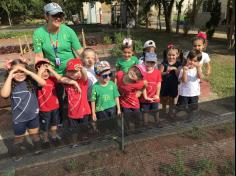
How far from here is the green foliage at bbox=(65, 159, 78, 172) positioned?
11.4 feet

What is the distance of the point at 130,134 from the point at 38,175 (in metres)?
1.04

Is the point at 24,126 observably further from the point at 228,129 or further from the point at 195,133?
the point at 228,129

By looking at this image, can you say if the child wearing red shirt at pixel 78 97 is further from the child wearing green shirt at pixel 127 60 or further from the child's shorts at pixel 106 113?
the child wearing green shirt at pixel 127 60

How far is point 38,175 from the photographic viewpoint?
3.47 m

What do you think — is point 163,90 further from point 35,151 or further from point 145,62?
point 35,151

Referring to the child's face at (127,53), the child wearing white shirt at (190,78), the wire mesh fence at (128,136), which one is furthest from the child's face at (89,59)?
the wire mesh fence at (128,136)

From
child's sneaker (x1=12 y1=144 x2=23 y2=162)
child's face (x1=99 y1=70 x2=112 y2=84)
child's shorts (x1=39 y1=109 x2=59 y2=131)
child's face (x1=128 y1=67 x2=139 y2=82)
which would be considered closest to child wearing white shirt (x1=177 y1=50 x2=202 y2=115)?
child's face (x1=128 y1=67 x2=139 y2=82)

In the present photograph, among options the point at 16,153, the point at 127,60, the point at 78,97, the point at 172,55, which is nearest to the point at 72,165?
the point at 16,153

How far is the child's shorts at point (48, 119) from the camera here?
416 centimetres

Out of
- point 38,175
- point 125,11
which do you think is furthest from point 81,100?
point 125,11

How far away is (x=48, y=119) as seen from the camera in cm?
419

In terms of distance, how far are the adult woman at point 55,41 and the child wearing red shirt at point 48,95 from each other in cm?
13

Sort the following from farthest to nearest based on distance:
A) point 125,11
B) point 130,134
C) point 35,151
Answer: point 125,11, point 130,134, point 35,151

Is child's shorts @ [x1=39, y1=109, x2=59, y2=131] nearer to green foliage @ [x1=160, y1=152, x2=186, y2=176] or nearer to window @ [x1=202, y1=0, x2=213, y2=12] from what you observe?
green foliage @ [x1=160, y1=152, x2=186, y2=176]
